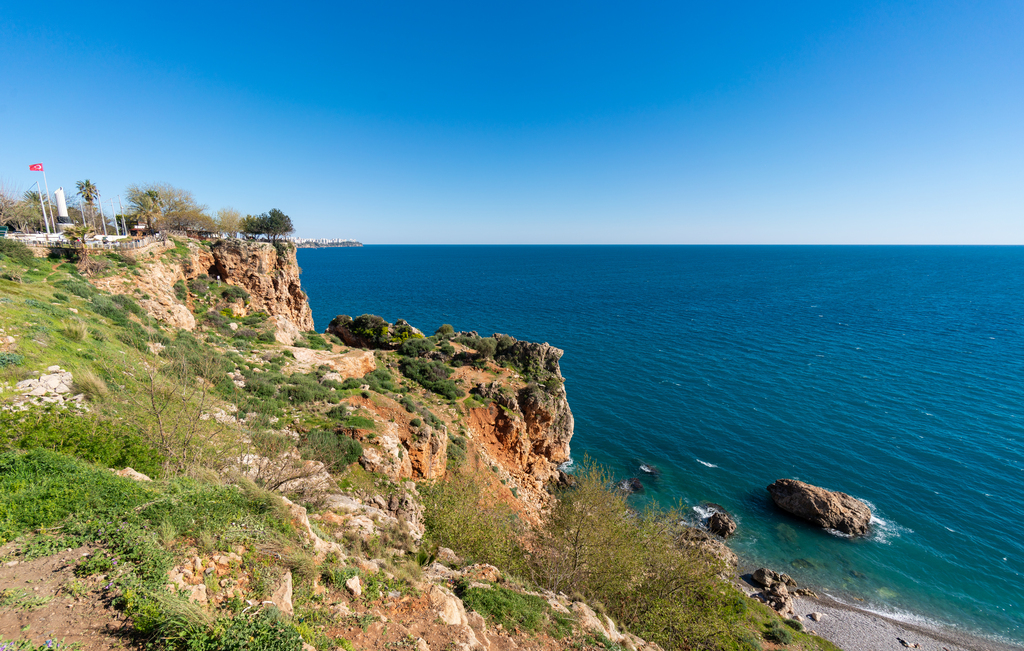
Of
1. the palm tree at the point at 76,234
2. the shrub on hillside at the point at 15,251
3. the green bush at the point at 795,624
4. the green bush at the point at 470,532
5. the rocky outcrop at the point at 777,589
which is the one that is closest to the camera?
the green bush at the point at 470,532

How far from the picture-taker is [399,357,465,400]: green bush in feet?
109

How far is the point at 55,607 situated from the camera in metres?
6.44

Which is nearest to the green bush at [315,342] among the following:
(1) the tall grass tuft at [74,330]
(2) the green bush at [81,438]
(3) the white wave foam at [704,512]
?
(1) the tall grass tuft at [74,330]

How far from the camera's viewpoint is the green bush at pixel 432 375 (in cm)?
3331

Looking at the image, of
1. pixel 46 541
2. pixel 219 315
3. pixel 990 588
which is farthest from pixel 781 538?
pixel 219 315

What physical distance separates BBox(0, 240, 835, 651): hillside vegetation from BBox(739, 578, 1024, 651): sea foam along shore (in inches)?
128

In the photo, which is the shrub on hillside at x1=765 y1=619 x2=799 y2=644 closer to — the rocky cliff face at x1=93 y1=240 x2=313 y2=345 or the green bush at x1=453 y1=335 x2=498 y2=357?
the green bush at x1=453 y1=335 x2=498 y2=357

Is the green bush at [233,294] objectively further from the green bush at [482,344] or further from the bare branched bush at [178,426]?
the bare branched bush at [178,426]

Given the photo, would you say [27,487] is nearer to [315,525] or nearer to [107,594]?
[107,594]

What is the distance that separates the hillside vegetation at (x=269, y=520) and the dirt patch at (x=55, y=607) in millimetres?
32

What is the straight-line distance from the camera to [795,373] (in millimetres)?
55406

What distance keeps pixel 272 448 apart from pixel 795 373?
212 ft

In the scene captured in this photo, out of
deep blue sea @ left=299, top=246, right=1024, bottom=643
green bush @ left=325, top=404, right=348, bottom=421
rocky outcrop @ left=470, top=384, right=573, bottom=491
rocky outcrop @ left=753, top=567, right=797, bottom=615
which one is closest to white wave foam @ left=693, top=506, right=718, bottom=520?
deep blue sea @ left=299, top=246, right=1024, bottom=643

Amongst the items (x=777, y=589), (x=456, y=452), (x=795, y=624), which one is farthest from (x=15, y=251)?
(x=777, y=589)
